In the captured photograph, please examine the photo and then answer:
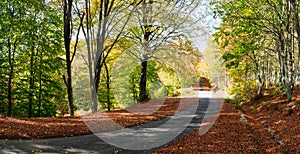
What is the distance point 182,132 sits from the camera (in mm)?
11266

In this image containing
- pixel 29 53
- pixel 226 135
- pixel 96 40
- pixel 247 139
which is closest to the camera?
pixel 247 139

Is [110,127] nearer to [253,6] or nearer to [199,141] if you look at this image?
[199,141]

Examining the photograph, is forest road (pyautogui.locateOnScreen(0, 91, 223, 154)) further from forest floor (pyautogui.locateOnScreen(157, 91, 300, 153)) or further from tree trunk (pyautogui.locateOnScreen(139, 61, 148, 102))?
tree trunk (pyautogui.locateOnScreen(139, 61, 148, 102))

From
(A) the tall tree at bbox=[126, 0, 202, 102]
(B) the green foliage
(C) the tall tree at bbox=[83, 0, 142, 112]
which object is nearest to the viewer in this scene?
(B) the green foliage

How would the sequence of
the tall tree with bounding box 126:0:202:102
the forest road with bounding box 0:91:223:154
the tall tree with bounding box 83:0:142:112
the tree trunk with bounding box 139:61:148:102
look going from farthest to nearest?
the tree trunk with bounding box 139:61:148:102, the tall tree with bounding box 126:0:202:102, the tall tree with bounding box 83:0:142:112, the forest road with bounding box 0:91:223:154

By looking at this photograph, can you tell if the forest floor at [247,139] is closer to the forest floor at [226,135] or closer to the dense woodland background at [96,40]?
the forest floor at [226,135]

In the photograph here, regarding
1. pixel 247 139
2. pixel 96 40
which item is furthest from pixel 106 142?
pixel 96 40

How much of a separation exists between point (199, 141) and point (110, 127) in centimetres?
445

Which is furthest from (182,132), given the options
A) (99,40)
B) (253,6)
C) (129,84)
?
(129,84)

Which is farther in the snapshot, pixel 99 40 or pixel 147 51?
pixel 147 51

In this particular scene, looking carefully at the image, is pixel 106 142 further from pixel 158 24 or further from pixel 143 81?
pixel 143 81

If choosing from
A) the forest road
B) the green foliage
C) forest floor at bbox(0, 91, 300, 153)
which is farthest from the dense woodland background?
the forest road

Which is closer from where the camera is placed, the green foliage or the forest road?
the forest road

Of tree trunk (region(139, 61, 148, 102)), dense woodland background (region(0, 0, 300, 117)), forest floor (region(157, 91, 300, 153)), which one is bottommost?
forest floor (region(157, 91, 300, 153))
